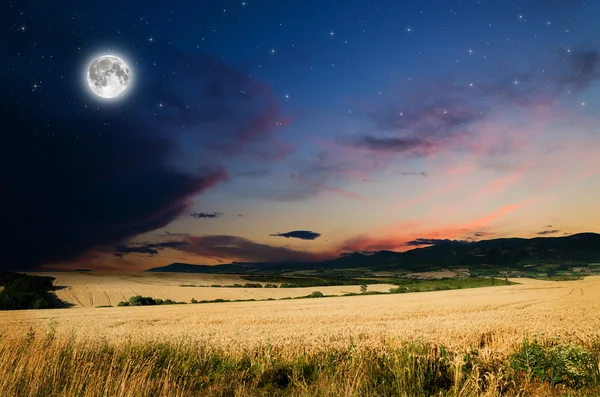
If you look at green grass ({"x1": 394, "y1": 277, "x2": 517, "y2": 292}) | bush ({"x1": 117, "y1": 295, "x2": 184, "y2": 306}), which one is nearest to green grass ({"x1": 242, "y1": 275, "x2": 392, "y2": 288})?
green grass ({"x1": 394, "y1": 277, "x2": 517, "y2": 292})

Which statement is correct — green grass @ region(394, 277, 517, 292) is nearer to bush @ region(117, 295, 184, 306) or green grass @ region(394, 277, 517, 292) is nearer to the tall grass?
bush @ region(117, 295, 184, 306)

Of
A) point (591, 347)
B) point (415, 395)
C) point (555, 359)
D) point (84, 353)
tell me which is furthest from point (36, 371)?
point (591, 347)

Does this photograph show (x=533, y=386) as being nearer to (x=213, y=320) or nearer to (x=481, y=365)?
(x=481, y=365)

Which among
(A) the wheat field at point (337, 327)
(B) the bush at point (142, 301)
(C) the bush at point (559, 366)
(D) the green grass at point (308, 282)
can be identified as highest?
(C) the bush at point (559, 366)

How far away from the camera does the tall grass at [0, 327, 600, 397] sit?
8.00 metres

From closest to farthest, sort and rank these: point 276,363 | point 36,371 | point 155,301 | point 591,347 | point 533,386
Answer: point 36,371 → point 533,386 → point 276,363 → point 591,347 → point 155,301

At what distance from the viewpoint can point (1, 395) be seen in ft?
22.8

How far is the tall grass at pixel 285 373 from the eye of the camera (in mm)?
8000

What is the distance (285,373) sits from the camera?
11.6 meters

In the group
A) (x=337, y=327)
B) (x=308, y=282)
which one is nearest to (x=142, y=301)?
(x=337, y=327)

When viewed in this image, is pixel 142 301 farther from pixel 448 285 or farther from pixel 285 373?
pixel 448 285

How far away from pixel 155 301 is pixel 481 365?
6918cm

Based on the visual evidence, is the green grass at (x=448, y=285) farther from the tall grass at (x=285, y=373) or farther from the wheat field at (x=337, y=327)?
the tall grass at (x=285, y=373)

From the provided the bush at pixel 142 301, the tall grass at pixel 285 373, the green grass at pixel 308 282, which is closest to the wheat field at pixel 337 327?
the tall grass at pixel 285 373
